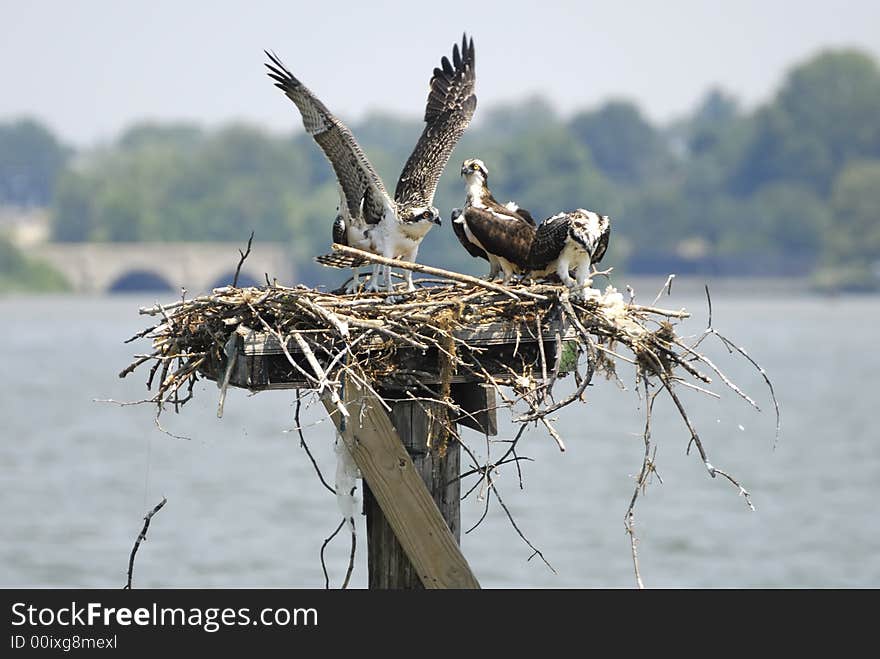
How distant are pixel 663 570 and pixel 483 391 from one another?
1512 cm

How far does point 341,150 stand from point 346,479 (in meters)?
2.45

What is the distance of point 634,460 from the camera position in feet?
110

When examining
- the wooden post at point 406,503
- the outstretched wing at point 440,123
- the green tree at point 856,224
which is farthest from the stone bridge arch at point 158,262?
the wooden post at point 406,503

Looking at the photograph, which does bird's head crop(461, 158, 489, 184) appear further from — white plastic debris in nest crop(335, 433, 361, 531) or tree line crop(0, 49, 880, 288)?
tree line crop(0, 49, 880, 288)

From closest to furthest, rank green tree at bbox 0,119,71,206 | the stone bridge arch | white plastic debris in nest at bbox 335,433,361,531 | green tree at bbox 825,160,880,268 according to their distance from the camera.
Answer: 1. white plastic debris in nest at bbox 335,433,361,531
2. the stone bridge arch
3. green tree at bbox 825,160,880,268
4. green tree at bbox 0,119,71,206

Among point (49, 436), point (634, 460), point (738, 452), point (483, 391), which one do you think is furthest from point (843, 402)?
point (483, 391)

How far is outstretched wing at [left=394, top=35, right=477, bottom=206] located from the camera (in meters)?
8.98

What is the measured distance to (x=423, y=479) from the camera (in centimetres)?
650

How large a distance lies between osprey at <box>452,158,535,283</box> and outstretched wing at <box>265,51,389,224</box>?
1.45 feet

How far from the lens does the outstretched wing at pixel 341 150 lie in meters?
Result: 8.33

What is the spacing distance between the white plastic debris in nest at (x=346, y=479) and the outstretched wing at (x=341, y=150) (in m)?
2.18

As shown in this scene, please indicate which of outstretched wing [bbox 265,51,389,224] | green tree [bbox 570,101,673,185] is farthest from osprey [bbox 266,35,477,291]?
green tree [bbox 570,101,673,185]

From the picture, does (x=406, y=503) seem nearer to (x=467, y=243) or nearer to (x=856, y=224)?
(x=467, y=243)

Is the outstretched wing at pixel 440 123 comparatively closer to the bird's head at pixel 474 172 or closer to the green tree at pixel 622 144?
the bird's head at pixel 474 172
